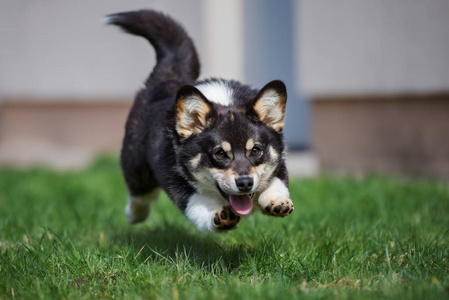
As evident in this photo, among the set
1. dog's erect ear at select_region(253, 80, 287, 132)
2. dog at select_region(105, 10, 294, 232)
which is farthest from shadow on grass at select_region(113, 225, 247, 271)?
dog's erect ear at select_region(253, 80, 287, 132)

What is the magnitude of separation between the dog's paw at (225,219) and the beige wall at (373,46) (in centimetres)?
448

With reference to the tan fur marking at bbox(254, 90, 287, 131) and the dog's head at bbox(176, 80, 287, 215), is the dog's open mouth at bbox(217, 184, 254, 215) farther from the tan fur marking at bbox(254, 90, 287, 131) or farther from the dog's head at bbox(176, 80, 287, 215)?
the tan fur marking at bbox(254, 90, 287, 131)

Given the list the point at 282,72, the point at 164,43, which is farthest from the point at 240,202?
the point at 282,72

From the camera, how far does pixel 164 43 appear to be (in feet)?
15.0

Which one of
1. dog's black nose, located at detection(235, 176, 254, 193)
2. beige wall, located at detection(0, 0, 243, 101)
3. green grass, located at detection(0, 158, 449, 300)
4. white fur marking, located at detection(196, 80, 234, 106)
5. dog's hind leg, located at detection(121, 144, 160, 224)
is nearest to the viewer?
green grass, located at detection(0, 158, 449, 300)

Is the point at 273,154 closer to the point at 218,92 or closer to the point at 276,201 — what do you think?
the point at 276,201

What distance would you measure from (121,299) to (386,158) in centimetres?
535

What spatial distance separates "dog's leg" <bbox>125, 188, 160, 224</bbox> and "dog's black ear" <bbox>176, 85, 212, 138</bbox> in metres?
1.09

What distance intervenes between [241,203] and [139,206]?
147cm

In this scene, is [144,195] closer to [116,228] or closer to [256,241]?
[116,228]

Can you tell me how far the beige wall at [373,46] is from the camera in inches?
268

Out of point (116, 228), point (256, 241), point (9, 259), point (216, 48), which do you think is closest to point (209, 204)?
point (256, 241)

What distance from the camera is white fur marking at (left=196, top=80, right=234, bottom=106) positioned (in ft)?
12.0

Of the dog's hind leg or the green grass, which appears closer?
the green grass
